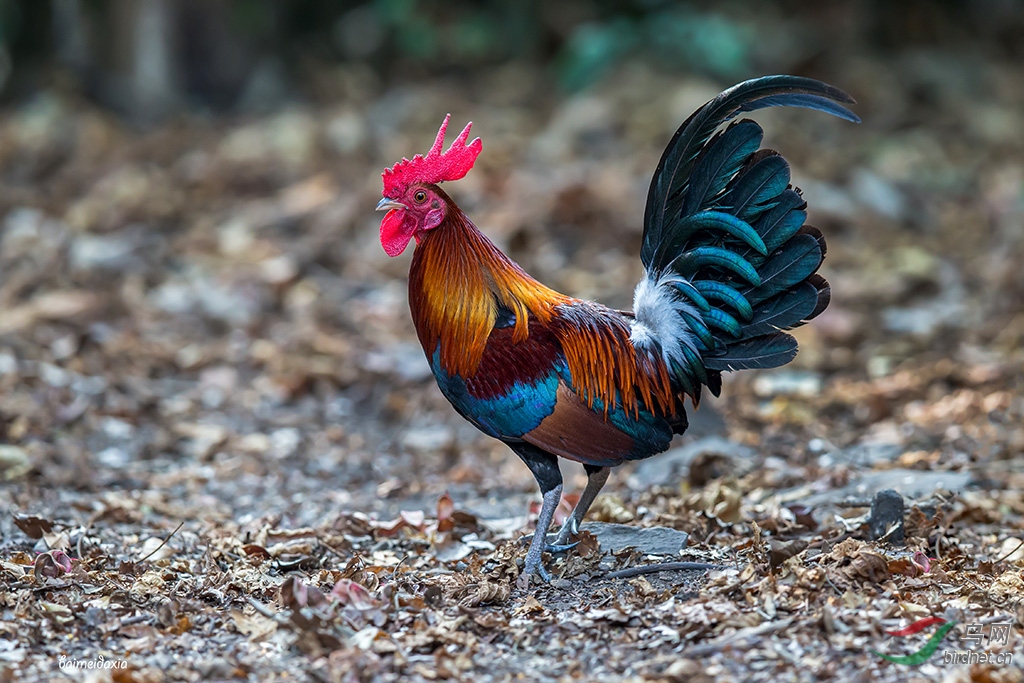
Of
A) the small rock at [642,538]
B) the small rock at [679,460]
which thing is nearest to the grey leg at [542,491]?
the small rock at [642,538]

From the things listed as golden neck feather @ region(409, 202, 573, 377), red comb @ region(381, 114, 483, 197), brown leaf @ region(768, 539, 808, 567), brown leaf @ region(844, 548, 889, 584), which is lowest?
brown leaf @ region(768, 539, 808, 567)

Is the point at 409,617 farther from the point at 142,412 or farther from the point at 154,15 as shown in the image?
the point at 154,15

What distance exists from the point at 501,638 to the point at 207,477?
3042 mm

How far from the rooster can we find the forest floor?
62 cm

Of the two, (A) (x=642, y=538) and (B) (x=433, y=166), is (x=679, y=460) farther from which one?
(B) (x=433, y=166)

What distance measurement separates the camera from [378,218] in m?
10.4

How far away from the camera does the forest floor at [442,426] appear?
388cm

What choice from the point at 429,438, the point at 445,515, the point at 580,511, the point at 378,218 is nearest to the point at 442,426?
the point at 429,438

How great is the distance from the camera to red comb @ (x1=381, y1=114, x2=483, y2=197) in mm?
4301

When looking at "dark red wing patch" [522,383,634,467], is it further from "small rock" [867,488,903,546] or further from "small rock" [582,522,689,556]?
"small rock" [867,488,903,546]

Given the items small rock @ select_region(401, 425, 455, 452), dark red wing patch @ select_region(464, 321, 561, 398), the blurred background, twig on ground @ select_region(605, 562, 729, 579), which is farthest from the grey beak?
small rock @ select_region(401, 425, 455, 452)

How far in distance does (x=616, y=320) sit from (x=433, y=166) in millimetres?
964

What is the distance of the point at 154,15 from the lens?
13773 mm

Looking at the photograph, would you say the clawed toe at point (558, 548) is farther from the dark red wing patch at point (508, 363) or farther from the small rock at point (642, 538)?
the dark red wing patch at point (508, 363)
